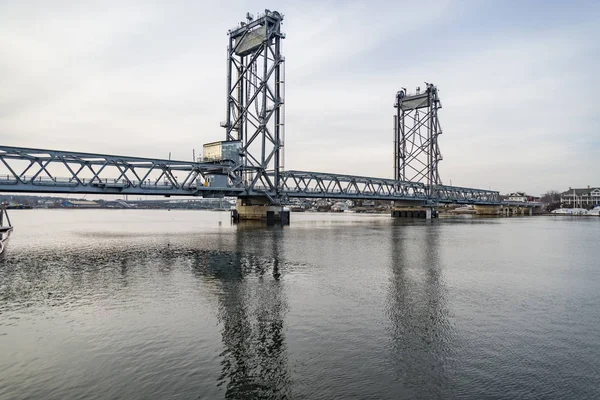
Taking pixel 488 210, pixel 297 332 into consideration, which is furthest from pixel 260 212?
pixel 488 210

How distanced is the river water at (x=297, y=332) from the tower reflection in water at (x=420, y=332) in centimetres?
5

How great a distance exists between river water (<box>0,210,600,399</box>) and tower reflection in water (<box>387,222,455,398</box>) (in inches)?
2.1

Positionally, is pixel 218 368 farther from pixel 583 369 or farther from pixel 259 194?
pixel 259 194

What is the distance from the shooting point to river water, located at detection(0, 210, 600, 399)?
28.3 ft

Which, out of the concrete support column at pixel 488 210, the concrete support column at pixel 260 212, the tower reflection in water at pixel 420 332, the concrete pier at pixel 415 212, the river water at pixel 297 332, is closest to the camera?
the river water at pixel 297 332

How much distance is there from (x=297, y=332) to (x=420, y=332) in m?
3.94

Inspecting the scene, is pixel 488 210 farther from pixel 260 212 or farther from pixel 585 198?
pixel 260 212

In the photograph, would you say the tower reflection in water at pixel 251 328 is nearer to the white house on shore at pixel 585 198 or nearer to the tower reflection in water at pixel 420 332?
the tower reflection in water at pixel 420 332

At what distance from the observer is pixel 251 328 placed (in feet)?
40.7

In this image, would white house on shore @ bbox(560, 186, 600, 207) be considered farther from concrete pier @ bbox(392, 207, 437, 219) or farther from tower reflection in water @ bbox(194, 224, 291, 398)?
tower reflection in water @ bbox(194, 224, 291, 398)

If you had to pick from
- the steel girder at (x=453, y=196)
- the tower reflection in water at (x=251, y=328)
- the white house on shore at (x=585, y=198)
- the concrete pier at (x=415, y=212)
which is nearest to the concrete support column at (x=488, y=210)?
the steel girder at (x=453, y=196)

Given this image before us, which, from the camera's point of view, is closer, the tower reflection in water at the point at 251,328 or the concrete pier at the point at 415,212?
the tower reflection in water at the point at 251,328

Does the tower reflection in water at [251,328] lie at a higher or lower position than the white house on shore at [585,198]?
lower

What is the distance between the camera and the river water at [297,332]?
8641 millimetres
